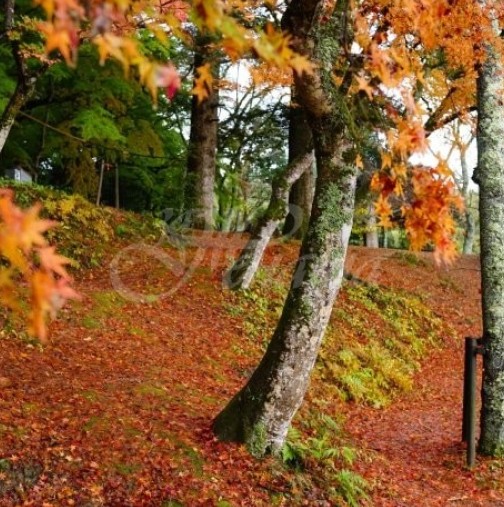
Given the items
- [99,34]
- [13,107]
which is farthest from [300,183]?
[99,34]

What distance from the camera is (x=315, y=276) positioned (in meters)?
5.23

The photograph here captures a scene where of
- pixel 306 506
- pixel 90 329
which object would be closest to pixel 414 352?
pixel 90 329

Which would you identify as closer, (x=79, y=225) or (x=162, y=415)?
(x=162, y=415)

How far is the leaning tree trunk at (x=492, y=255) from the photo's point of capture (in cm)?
685

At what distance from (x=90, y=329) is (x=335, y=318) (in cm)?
555

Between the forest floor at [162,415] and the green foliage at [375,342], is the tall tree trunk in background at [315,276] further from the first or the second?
the green foliage at [375,342]

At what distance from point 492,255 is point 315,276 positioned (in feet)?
9.09

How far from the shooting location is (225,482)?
4977mm

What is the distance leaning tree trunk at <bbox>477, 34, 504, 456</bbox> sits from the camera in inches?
270

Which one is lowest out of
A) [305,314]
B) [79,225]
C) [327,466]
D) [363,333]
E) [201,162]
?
[327,466]

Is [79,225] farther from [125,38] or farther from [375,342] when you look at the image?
[125,38]

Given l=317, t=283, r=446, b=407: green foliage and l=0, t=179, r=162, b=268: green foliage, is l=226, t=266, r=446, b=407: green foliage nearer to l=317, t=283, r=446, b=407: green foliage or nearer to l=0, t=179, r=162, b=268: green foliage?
l=317, t=283, r=446, b=407: green foliage

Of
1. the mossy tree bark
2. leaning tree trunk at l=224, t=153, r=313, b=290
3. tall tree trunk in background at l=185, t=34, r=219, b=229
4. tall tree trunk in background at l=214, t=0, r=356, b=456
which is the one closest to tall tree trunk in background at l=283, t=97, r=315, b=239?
tall tree trunk in background at l=185, t=34, r=219, b=229

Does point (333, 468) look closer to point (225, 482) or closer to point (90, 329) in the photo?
point (225, 482)
